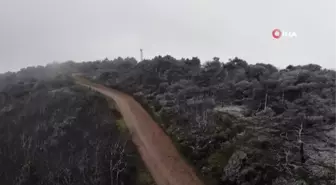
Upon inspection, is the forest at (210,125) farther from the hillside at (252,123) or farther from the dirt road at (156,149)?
→ the dirt road at (156,149)

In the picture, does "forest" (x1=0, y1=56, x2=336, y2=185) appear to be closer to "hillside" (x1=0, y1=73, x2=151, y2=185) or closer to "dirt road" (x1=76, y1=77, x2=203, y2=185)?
"hillside" (x1=0, y1=73, x2=151, y2=185)

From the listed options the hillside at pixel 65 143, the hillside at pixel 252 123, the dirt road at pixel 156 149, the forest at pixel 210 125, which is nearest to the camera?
the hillside at pixel 252 123

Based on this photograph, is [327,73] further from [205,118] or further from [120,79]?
[120,79]

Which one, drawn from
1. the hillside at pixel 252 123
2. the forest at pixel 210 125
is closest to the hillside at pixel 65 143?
the forest at pixel 210 125

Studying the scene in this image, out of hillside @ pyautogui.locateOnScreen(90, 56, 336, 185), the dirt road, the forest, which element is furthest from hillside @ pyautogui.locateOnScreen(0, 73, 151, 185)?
hillside @ pyautogui.locateOnScreen(90, 56, 336, 185)

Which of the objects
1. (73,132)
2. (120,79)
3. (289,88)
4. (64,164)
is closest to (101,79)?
(120,79)

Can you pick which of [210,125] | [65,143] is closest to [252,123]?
[210,125]

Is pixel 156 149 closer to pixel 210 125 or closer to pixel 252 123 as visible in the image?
pixel 210 125
